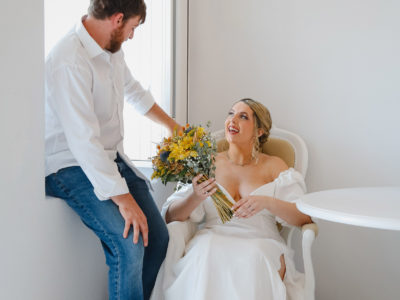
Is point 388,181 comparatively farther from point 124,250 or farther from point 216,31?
point 124,250

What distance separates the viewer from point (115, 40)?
5.38ft

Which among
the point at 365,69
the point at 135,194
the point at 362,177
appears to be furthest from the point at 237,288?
the point at 365,69

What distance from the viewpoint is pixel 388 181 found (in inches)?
98.3

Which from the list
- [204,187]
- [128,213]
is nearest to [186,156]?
[204,187]

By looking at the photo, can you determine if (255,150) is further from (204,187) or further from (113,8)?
(113,8)

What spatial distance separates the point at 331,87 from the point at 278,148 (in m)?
0.56

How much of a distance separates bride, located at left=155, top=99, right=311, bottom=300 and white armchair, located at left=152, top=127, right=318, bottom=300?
0.04m

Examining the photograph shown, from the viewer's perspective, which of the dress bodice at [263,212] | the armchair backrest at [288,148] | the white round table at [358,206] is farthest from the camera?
the armchair backrest at [288,148]

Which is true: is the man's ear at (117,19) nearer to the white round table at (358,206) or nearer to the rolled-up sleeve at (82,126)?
A: the rolled-up sleeve at (82,126)

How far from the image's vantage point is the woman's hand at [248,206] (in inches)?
72.9

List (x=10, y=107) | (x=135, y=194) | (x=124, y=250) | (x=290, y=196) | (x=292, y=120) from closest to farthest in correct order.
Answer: (x=10, y=107) → (x=124, y=250) → (x=135, y=194) → (x=290, y=196) → (x=292, y=120)

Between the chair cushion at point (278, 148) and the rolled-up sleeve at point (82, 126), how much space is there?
1.10 metres

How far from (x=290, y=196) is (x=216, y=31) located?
4.52ft

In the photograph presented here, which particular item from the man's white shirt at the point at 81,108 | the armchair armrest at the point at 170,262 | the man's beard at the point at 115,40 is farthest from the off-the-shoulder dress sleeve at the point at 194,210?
the man's beard at the point at 115,40
